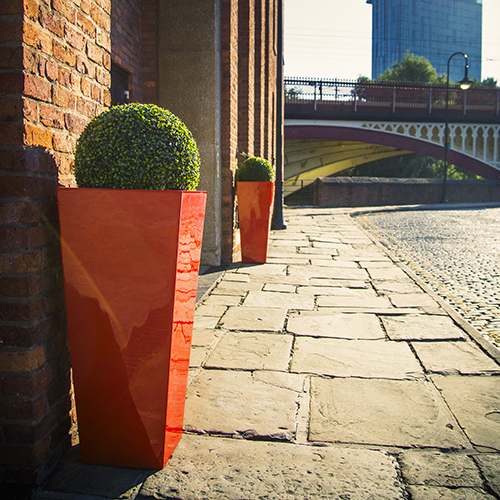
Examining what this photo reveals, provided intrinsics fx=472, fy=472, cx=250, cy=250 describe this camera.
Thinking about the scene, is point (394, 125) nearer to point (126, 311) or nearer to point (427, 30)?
point (126, 311)

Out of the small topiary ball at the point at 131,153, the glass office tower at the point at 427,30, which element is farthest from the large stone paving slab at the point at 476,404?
the glass office tower at the point at 427,30

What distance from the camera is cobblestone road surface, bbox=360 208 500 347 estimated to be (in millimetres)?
4289

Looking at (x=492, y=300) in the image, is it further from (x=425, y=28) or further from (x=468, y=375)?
(x=425, y=28)

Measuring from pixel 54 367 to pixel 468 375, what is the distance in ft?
7.34

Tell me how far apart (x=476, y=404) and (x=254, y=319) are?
1847 millimetres

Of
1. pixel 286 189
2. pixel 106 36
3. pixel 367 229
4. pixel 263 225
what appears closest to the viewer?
pixel 106 36

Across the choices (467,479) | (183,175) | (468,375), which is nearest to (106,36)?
(183,175)

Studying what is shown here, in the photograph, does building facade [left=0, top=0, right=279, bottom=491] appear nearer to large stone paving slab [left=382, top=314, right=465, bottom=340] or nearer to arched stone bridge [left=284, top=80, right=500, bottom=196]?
large stone paving slab [left=382, top=314, right=465, bottom=340]

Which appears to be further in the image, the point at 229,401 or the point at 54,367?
the point at 229,401

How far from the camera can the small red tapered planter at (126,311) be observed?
1.72m

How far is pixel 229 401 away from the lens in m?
2.39

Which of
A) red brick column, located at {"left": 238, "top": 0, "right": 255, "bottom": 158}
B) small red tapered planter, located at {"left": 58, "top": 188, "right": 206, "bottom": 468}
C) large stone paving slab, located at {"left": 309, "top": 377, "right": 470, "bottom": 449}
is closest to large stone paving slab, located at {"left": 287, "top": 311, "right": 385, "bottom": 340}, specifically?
large stone paving slab, located at {"left": 309, "top": 377, "right": 470, "bottom": 449}

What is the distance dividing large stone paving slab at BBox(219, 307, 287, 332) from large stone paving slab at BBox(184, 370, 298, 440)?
876 millimetres

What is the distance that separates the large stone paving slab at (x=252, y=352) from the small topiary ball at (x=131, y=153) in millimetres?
1371
